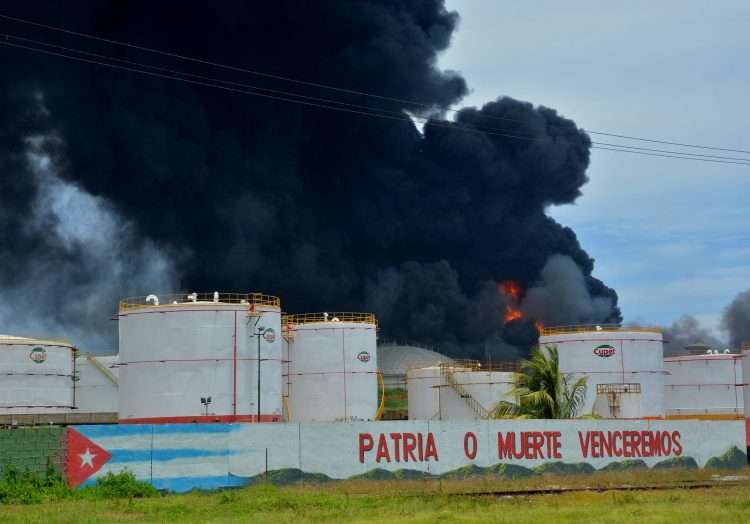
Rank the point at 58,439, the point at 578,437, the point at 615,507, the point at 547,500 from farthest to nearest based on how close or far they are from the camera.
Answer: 1. the point at 578,437
2. the point at 58,439
3. the point at 547,500
4. the point at 615,507

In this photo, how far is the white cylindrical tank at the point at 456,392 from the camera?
8169cm

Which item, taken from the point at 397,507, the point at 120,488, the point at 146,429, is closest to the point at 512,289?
the point at 146,429

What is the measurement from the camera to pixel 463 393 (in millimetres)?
82750

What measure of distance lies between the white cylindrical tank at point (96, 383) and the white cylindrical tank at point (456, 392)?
25095 mm

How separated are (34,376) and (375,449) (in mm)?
35970

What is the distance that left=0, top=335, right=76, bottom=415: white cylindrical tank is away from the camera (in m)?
73.4

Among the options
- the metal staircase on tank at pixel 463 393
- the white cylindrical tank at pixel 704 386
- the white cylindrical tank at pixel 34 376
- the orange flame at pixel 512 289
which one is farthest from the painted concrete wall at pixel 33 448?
the orange flame at pixel 512 289

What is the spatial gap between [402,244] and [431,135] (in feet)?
60.6

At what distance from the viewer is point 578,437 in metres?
54.1

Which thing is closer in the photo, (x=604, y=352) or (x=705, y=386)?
(x=604, y=352)

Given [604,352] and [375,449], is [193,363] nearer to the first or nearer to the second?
[375,449]

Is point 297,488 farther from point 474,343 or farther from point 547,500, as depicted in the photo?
point 474,343

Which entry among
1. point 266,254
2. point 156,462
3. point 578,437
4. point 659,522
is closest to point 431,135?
point 266,254

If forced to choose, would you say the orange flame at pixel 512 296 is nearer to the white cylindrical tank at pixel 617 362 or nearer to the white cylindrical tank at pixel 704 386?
the white cylindrical tank at pixel 704 386
